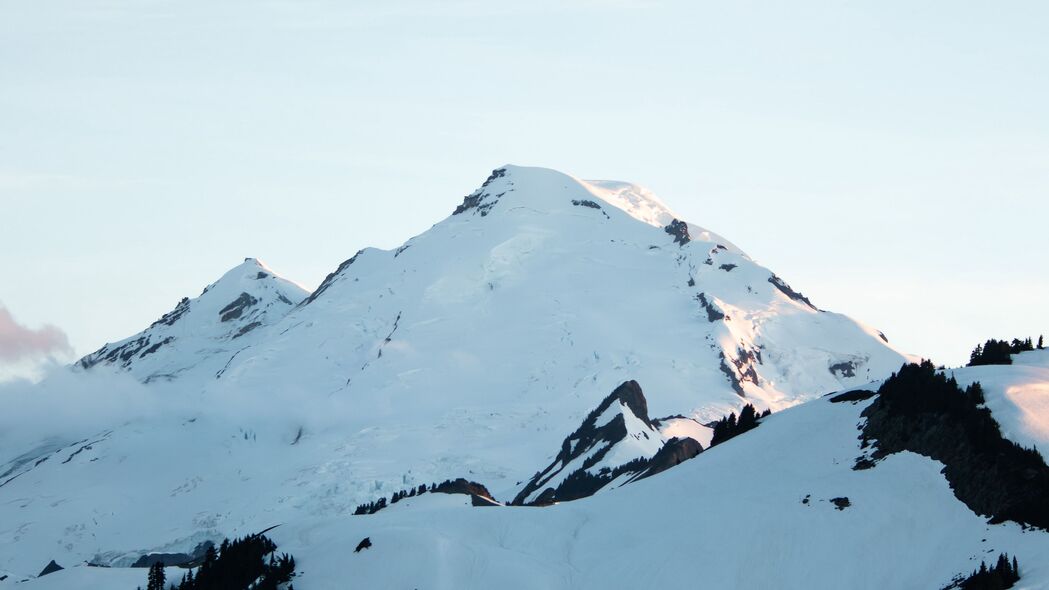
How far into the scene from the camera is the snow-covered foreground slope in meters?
111

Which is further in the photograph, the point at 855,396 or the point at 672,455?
the point at 672,455

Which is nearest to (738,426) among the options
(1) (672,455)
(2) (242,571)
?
(1) (672,455)

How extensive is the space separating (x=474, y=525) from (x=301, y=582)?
679 inches

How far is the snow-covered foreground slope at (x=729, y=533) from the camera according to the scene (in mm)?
110750

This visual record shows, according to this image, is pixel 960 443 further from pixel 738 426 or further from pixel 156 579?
pixel 156 579

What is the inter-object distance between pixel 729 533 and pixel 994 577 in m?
27.7

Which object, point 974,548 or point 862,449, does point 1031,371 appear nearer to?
point 862,449

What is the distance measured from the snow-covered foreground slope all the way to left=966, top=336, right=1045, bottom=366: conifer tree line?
951cm

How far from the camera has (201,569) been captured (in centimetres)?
13725

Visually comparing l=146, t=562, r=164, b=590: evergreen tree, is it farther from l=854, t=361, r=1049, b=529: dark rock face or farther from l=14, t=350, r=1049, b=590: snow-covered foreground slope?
l=854, t=361, r=1049, b=529: dark rock face

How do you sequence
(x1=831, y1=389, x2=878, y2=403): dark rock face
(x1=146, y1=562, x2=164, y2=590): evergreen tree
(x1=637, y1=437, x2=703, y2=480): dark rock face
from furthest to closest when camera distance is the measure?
(x1=637, y1=437, x2=703, y2=480): dark rock face, (x1=831, y1=389, x2=878, y2=403): dark rock face, (x1=146, y1=562, x2=164, y2=590): evergreen tree

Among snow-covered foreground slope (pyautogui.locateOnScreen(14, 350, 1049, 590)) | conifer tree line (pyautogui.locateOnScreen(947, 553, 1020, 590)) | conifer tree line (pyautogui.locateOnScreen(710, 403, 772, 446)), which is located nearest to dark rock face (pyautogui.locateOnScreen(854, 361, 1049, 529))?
snow-covered foreground slope (pyautogui.locateOnScreen(14, 350, 1049, 590))

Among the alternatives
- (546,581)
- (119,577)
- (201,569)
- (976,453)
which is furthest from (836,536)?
(119,577)

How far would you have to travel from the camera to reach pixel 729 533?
400ft
